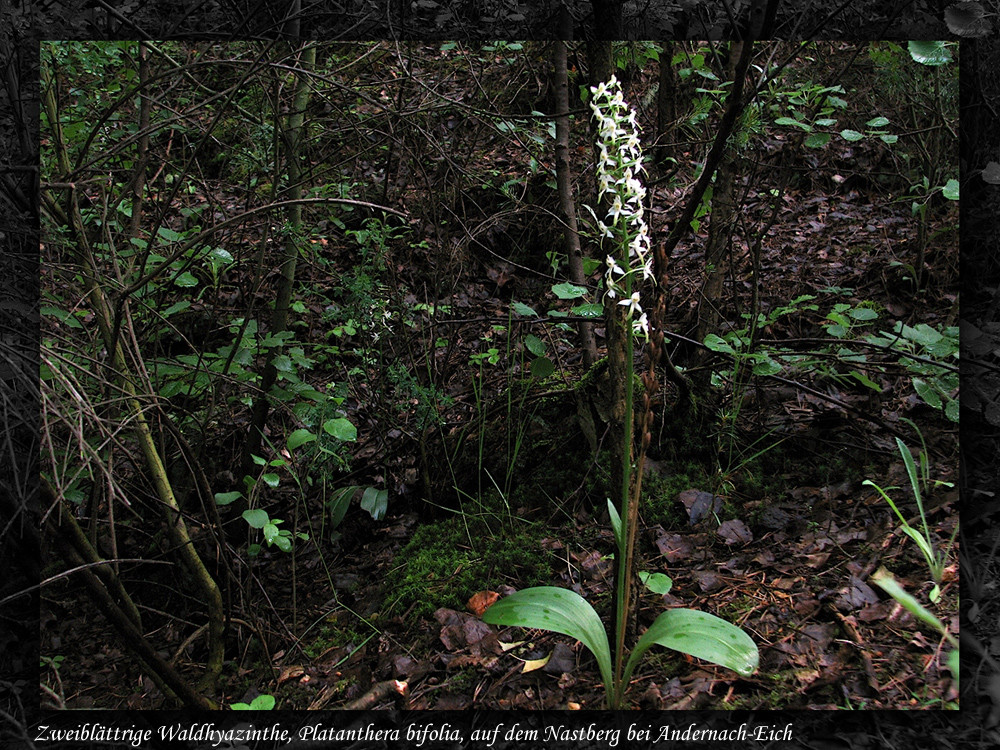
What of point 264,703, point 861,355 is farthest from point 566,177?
point 264,703

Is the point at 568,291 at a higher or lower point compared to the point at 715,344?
higher

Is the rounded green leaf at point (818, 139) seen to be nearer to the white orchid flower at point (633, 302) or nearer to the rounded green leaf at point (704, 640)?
the white orchid flower at point (633, 302)

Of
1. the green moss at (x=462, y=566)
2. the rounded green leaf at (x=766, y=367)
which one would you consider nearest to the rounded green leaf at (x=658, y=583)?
the green moss at (x=462, y=566)

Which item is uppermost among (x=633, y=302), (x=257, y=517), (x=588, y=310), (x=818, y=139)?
(x=818, y=139)

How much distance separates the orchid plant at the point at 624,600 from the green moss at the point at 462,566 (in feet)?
1.90

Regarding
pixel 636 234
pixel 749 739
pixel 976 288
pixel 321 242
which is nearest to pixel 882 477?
pixel 976 288

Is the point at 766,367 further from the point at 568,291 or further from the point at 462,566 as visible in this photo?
the point at 462,566

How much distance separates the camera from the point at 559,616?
1.66 m

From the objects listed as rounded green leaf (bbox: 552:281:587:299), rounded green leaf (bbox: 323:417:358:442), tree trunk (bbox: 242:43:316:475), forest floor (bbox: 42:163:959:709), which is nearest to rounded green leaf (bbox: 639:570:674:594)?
forest floor (bbox: 42:163:959:709)

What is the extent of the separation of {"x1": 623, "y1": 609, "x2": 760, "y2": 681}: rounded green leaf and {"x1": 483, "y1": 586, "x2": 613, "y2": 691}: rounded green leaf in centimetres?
8

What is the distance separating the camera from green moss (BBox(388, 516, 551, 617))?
226 centimetres

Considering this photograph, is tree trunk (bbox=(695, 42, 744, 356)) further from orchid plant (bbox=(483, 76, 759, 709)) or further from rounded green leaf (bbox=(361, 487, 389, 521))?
rounded green leaf (bbox=(361, 487, 389, 521))

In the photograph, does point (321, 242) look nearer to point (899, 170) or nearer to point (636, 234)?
point (636, 234)

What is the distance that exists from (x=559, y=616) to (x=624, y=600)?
0.18 m
